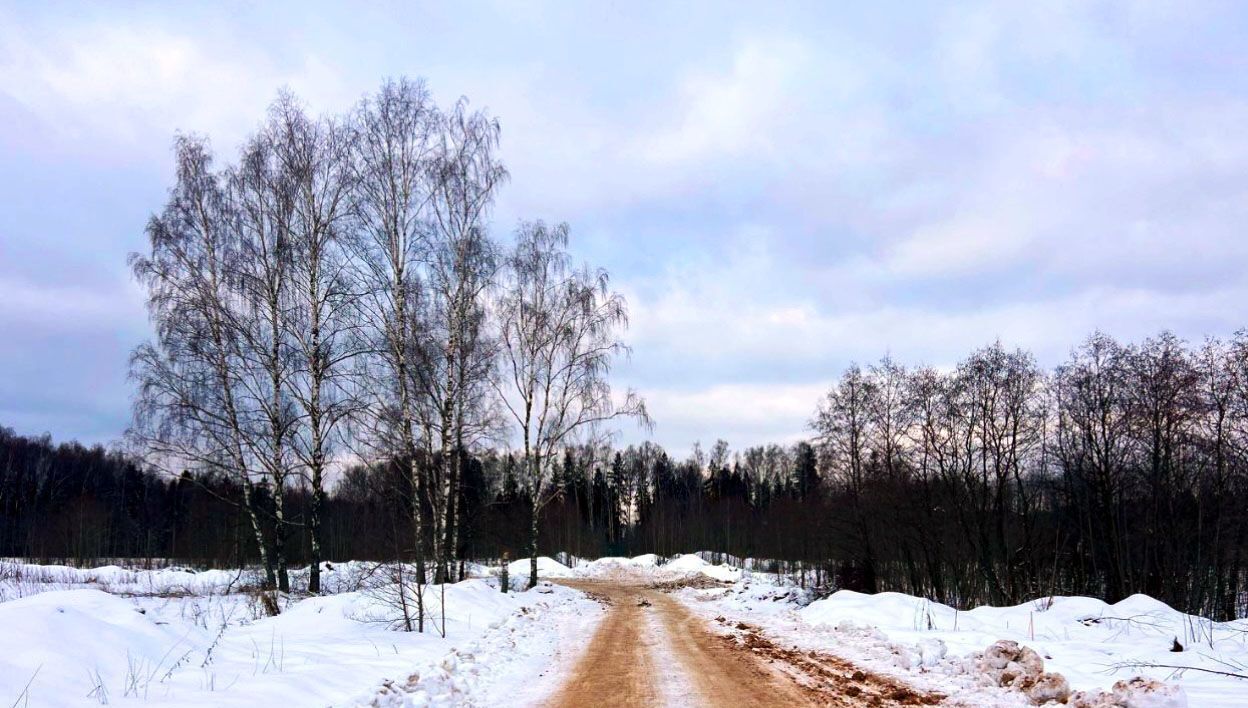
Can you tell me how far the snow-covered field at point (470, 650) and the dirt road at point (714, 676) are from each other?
0.50 meters

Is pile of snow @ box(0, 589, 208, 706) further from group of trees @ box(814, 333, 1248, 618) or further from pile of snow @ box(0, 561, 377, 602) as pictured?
group of trees @ box(814, 333, 1248, 618)

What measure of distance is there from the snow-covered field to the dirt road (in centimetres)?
50

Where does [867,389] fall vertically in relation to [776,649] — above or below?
above

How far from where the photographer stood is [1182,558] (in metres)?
29.5

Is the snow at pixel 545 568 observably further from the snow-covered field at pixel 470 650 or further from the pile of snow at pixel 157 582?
the snow-covered field at pixel 470 650

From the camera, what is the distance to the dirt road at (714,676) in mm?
8141

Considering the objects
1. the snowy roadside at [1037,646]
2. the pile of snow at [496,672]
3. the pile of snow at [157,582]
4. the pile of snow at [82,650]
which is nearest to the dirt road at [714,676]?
the pile of snow at [496,672]

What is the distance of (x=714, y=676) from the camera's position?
986 centimetres

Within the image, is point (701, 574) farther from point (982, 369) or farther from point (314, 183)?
point (314, 183)

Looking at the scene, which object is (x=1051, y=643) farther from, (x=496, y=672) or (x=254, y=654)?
(x=254, y=654)

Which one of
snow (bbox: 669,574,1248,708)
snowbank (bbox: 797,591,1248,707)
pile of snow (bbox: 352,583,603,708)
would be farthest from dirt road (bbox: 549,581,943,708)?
snowbank (bbox: 797,591,1248,707)

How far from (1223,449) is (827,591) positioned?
57.0 ft

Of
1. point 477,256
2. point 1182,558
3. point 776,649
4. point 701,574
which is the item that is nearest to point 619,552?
point 701,574

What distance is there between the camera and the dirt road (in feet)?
26.7
